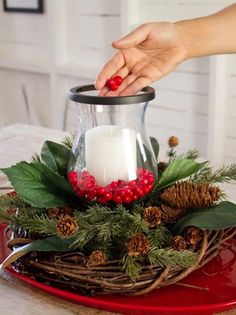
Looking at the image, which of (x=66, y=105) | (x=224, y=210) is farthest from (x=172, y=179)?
(x=66, y=105)

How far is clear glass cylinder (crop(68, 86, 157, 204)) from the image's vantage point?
76 centimetres

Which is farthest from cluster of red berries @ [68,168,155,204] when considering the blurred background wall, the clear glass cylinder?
the blurred background wall

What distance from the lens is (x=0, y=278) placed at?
0.80 m

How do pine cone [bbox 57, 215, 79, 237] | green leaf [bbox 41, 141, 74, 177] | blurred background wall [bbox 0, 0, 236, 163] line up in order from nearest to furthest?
1. pine cone [bbox 57, 215, 79, 237]
2. green leaf [bbox 41, 141, 74, 177]
3. blurred background wall [bbox 0, 0, 236, 163]

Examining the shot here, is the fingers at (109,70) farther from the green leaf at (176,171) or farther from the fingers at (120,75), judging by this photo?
the green leaf at (176,171)

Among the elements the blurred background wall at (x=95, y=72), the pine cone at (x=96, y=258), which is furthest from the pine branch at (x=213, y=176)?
the blurred background wall at (x=95, y=72)

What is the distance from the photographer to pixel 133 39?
101 centimetres

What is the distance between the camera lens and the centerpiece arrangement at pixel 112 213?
0.71 meters

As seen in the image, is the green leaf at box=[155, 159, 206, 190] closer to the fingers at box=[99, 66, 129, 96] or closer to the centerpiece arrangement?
the centerpiece arrangement

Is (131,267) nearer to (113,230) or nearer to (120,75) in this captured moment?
(113,230)

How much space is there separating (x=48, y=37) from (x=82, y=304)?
2.33 meters

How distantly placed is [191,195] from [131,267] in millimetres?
143

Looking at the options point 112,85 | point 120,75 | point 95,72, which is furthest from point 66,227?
point 95,72

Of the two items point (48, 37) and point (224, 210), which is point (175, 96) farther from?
point (224, 210)
